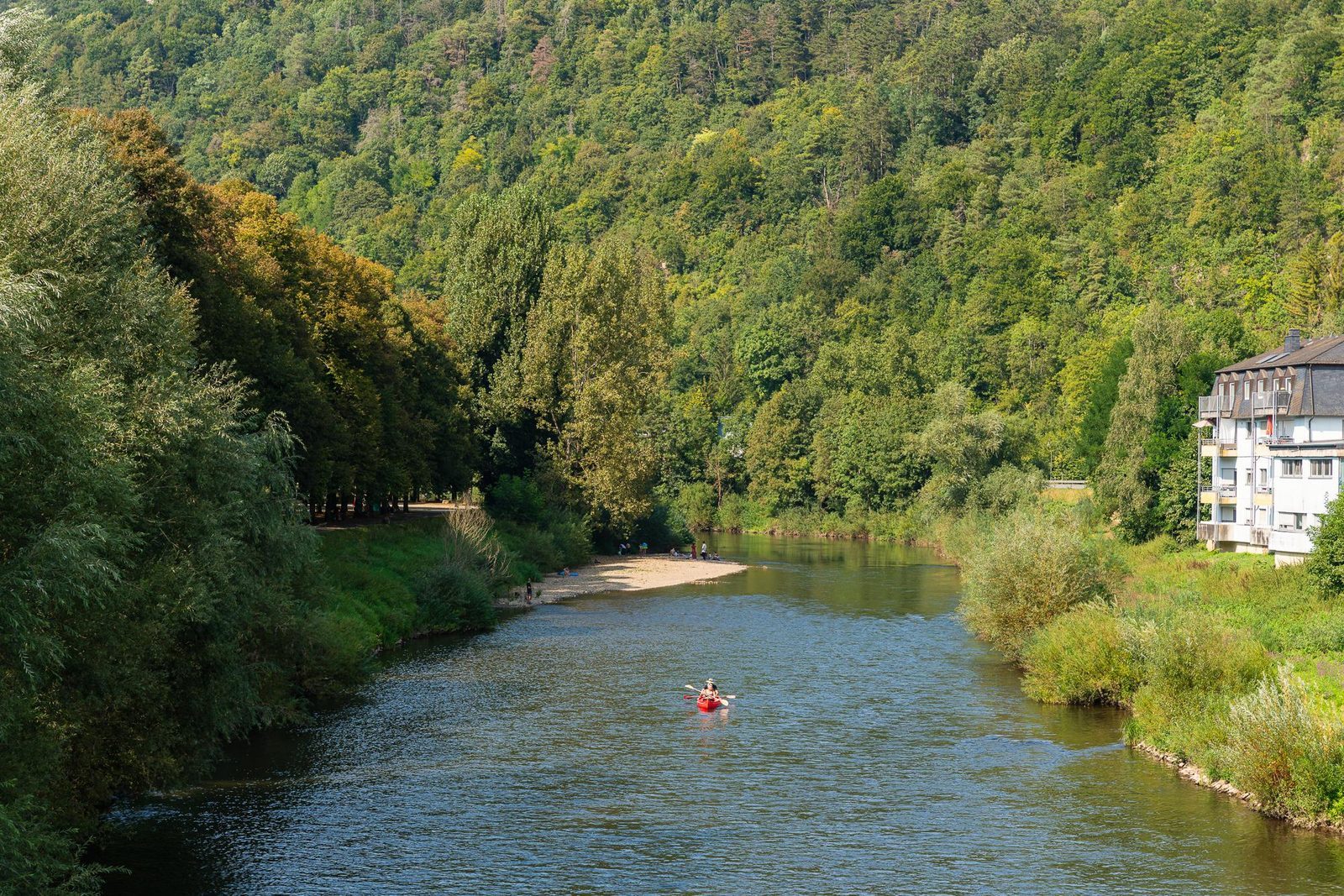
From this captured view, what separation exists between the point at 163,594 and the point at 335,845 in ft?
24.2

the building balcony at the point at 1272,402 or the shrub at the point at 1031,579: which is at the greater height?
the building balcony at the point at 1272,402

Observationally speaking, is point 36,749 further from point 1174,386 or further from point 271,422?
point 1174,386

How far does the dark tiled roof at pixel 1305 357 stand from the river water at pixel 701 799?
1063 inches

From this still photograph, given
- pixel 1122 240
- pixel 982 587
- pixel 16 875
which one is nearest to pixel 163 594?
pixel 16 875

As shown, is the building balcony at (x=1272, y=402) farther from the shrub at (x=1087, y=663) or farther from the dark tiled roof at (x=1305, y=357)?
the shrub at (x=1087, y=663)

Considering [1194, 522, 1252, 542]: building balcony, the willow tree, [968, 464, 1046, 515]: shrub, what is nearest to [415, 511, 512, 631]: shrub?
the willow tree

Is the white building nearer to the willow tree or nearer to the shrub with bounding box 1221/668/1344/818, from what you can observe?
the shrub with bounding box 1221/668/1344/818

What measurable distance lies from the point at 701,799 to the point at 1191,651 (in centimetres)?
1623

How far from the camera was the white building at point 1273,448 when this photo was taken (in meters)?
68.0

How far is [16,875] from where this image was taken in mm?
21672

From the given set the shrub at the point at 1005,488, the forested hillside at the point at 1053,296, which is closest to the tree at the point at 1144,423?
the forested hillside at the point at 1053,296

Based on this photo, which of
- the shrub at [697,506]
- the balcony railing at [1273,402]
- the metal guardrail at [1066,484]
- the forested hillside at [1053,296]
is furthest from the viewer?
the shrub at [697,506]

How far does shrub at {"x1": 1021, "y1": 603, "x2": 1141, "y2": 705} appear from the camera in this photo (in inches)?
1864

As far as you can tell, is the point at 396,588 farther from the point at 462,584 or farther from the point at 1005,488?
the point at 1005,488
